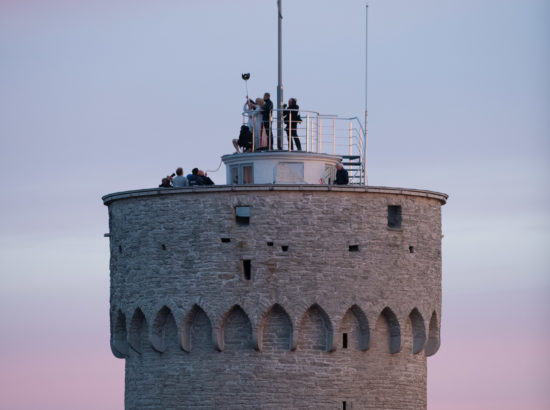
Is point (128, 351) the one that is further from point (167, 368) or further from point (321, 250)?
point (321, 250)

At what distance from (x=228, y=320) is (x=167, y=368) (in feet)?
6.22

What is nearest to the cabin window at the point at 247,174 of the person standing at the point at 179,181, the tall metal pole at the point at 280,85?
the tall metal pole at the point at 280,85

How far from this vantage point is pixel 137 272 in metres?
56.1

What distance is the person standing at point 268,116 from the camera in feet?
187

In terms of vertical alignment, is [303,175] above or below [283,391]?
above

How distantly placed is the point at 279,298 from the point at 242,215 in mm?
2056

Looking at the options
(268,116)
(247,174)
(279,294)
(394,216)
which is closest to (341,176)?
(394,216)

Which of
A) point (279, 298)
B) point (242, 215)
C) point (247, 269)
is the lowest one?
point (279, 298)

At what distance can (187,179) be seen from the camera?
57031 millimetres

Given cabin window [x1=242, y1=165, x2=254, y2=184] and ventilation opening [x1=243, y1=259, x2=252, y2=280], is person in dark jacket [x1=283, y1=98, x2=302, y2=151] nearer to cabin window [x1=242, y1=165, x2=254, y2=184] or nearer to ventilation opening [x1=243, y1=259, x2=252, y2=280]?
cabin window [x1=242, y1=165, x2=254, y2=184]

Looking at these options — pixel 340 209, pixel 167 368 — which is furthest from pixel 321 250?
pixel 167 368

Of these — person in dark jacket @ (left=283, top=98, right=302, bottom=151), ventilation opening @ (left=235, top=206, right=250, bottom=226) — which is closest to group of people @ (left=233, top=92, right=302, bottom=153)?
person in dark jacket @ (left=283, top=98, right=302, bottom=151)

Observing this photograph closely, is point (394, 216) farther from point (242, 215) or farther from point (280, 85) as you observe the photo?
point (280, 85)

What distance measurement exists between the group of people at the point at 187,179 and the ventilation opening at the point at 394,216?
424cm
